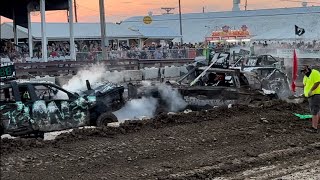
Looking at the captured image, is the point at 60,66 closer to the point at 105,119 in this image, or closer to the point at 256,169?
the point at 105,119

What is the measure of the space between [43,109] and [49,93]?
53 centimetres

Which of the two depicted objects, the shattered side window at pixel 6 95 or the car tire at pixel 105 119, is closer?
the shattered side window at pixel 6 95

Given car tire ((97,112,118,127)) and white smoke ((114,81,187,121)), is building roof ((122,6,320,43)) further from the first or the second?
car tire ((97,112,118,127))

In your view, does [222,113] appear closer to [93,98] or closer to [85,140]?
[93,98]

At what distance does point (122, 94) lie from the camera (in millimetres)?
14344

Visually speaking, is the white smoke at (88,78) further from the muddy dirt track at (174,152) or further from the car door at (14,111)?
the muddy dirt track at (174,152)

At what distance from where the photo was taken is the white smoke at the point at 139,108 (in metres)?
14.9

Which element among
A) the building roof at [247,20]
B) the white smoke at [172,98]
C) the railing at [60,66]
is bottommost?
the white smoke at [172,98]

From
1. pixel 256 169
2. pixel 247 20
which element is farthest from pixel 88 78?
pixel 247 20

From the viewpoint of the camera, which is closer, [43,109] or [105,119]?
[43,109]

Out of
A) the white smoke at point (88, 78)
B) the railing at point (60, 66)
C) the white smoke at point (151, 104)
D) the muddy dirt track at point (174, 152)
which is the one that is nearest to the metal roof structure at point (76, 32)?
the railing at point (60, 66)

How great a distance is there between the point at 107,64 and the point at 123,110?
1376 cm

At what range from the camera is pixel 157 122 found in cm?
1201

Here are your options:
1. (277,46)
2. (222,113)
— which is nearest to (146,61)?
(277,46)
